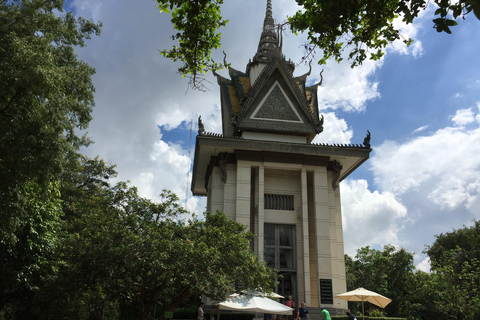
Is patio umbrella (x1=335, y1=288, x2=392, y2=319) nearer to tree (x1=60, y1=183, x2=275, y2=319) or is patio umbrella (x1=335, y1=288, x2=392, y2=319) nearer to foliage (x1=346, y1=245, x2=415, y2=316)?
tree (x1=60, y1=183, x2=275, y2=319)

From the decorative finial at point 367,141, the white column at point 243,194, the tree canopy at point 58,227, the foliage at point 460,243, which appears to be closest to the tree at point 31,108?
the tree canopy at point 58,227

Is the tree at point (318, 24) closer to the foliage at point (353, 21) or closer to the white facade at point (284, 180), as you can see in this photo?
the foliage at point (353, 21)

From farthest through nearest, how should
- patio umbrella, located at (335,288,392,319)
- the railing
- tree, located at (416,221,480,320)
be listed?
the railing, tree, located at (416,221,480,320), patio umbrella, located at (335,288,392,319)

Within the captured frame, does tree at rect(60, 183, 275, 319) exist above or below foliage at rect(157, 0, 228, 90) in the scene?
below

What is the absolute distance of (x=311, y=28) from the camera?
22.7 ft

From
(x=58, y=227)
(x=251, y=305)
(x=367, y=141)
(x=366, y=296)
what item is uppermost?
(x=367, y=141)

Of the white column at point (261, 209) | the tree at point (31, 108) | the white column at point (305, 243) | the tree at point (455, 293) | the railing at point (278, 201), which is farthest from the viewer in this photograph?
the railing at point (278, 201)

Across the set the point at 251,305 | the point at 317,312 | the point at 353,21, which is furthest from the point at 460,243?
the point at 353,21

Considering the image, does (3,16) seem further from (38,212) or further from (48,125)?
(38,212)

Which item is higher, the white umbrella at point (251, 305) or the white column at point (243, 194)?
the white column at point (243, 194)

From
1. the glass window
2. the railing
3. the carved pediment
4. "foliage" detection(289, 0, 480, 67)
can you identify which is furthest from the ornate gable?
"foliage" detection(289, 0, 480, 67)

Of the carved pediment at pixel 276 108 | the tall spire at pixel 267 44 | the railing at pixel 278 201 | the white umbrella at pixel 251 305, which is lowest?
the white umbrella at pixel 251 305

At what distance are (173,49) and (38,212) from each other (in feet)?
33.2

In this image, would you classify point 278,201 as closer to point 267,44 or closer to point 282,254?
point 282,254
